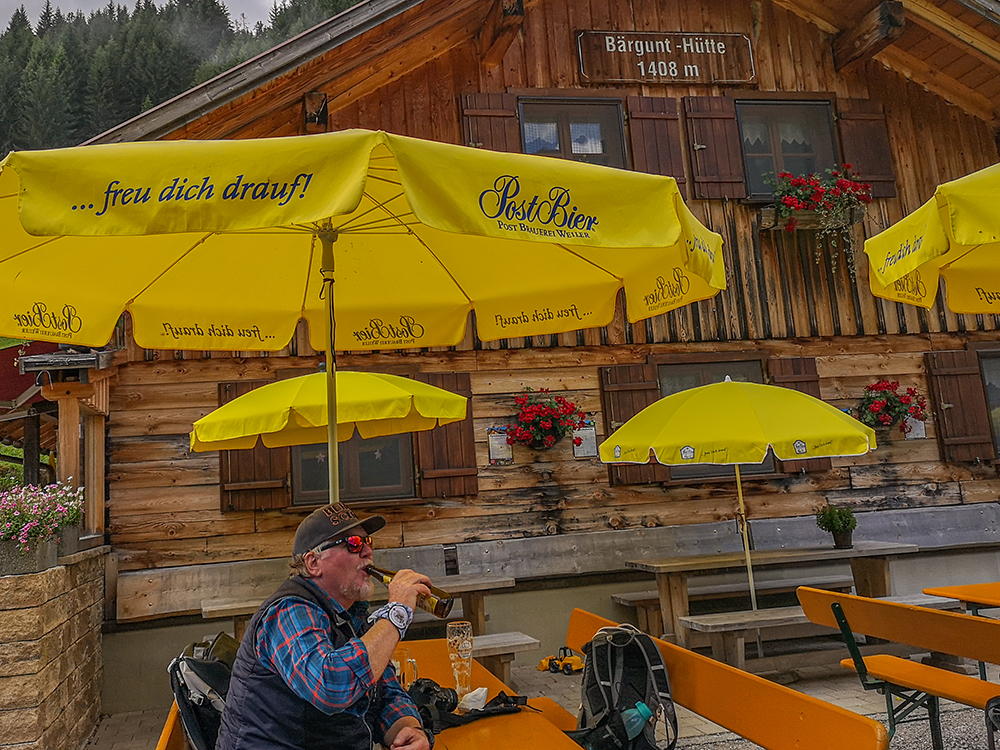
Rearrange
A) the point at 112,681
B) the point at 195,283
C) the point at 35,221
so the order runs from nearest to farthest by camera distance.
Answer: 1. the point at 35,221
2. the point at 195,283
3. the point at 112,681

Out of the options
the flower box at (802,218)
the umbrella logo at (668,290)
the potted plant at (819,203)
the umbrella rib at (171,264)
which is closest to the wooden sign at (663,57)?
the potted plant at (819,203)

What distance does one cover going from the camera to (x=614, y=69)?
8.63 metres

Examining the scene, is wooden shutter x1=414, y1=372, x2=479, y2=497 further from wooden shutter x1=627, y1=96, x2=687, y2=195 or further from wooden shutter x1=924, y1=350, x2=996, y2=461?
wooden shutter x1=924, y1=350, x2=996, y2=461

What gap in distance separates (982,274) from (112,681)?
6940 millimetres

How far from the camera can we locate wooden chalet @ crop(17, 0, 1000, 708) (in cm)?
721

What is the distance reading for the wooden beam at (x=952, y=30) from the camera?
337 inches

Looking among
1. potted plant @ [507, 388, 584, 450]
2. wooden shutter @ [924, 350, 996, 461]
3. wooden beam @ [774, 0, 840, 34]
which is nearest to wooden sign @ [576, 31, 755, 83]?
wooden beam @ [774, 0, 840, 34]

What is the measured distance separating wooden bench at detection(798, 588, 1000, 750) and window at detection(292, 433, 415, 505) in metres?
3.88

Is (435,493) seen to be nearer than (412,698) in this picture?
No

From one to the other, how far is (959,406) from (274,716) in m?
8.11

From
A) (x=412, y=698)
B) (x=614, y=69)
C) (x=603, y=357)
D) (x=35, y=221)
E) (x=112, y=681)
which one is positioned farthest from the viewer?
(x=614, y=69)

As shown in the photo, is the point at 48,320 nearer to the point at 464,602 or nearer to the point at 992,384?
the point at 464,602

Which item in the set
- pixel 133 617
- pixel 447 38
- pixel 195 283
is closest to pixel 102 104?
pixel 447 38

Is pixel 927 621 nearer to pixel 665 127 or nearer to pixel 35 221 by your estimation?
pixel 35 221
